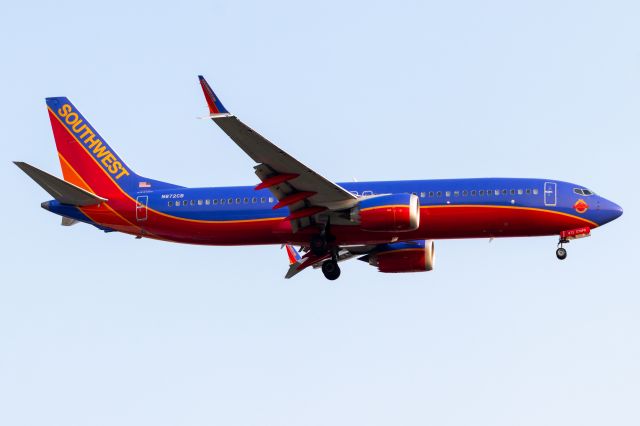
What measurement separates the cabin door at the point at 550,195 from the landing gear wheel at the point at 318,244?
36.3 feet

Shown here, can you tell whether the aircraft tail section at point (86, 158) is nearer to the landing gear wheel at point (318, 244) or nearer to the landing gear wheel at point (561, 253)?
the landing gear wheel at point (318, 244)

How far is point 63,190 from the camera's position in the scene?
66562 mm

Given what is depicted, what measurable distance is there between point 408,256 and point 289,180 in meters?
10.9

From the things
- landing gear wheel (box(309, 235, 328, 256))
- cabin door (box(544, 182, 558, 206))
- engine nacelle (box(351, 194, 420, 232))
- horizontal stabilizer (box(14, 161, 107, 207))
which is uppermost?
cabin door (box(544, 182, 558, 206))

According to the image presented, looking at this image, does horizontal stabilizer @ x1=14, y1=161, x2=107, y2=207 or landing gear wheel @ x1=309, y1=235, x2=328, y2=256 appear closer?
horizontal stabilizer @ x1=14, y1=161, x2=107, y2=207

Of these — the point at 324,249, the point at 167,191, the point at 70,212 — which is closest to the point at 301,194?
the point at 324,249

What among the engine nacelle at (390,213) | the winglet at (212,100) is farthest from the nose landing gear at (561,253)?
the winglet at (212,100)

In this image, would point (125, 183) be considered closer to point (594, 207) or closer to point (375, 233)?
point (375, 233)

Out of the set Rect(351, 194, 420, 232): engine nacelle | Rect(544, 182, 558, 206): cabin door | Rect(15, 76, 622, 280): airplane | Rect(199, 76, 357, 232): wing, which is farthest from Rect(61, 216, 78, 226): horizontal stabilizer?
Rect(544, 182, 558, 206): cabin door

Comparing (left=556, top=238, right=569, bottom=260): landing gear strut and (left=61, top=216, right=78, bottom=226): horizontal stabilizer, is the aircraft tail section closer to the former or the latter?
(left=61, top=216, right=78, bottom=226): horizontal stabilizer

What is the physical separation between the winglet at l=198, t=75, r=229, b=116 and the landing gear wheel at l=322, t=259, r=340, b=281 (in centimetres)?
1530

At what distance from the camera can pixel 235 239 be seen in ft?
218

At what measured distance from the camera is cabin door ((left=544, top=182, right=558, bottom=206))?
64.8 m

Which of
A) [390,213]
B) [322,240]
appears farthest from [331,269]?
[390,213]
